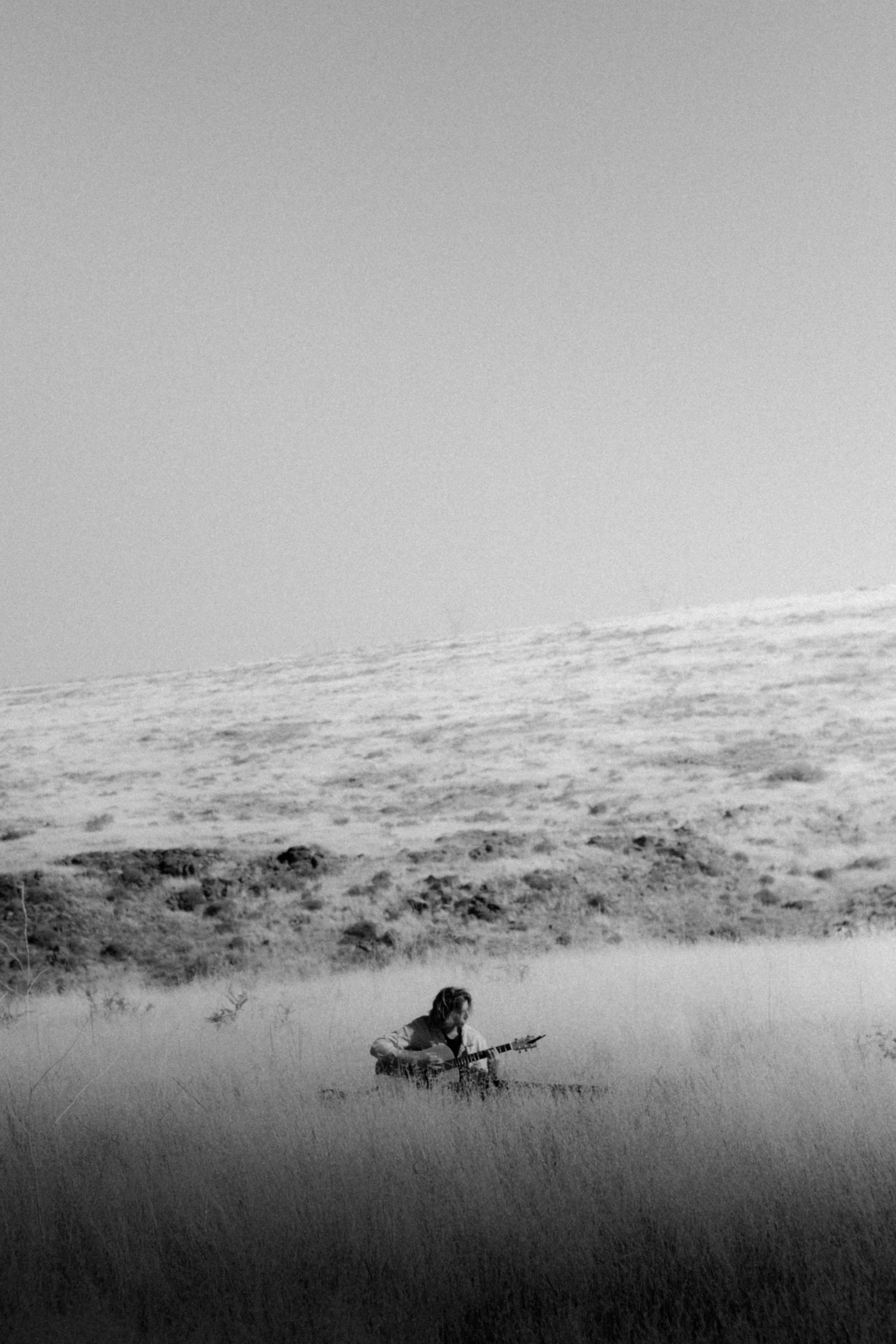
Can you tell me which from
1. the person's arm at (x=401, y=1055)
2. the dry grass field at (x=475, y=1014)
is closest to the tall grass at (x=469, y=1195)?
the dry grass field at (x=475, y=1014)

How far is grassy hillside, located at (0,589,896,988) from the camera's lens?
17.2 metres

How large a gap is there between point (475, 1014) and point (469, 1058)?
3770 mm

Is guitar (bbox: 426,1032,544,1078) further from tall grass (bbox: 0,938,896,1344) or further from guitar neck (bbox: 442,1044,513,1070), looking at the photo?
tall grass (bbox: 0,938,896,1344)

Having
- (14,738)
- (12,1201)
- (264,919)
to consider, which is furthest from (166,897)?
(14,738)

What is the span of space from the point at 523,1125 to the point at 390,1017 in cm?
483

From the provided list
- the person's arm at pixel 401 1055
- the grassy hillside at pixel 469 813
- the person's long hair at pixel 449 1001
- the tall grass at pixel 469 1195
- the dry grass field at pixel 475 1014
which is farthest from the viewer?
the grassy hillside at pixel 469 813

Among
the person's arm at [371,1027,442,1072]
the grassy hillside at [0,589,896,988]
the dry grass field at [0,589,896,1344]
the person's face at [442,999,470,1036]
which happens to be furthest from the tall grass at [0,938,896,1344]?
the grassy hillside at [0,589,896,988]

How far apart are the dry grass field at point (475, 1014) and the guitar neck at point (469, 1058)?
35 centimetres

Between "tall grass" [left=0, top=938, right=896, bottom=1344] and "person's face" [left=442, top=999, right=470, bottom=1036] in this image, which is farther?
"person's face" [left=442, top=999, right=470, bottom=1036]

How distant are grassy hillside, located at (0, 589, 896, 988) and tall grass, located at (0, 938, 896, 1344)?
22.9 feet

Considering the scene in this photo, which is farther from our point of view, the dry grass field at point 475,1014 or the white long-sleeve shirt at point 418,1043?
the white long-sleeve shirt at point 418,1043

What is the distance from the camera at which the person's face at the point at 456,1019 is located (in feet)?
25.3

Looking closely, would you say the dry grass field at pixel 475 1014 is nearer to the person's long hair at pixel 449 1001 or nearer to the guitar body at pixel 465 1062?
the guitar body at pixel 465 1062

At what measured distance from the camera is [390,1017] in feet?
38.2
